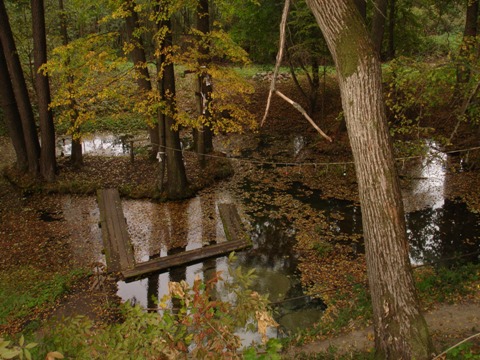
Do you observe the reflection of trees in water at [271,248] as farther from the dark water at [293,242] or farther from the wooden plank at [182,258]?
the wooden plank at [182,258]

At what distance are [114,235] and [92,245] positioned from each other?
1126mm

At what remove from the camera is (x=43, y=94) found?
515 inches

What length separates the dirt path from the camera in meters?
6.16

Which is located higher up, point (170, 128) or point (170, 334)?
point (170, 128)

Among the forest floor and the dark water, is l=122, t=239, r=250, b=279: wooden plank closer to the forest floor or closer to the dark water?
the dark water

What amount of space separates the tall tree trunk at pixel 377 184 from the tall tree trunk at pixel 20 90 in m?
12.0

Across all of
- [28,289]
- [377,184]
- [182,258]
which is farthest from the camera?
[182,258]

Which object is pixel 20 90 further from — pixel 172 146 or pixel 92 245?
pixel 92 245

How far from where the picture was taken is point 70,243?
10375 mm

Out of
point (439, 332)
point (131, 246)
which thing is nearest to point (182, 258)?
point (131, 246)

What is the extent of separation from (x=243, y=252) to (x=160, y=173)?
4295 millimetres

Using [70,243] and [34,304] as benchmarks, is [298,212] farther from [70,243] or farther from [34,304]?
[34,304]

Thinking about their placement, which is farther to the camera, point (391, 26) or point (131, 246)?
point (391, 26)

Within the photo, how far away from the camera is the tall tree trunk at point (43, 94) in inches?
489
